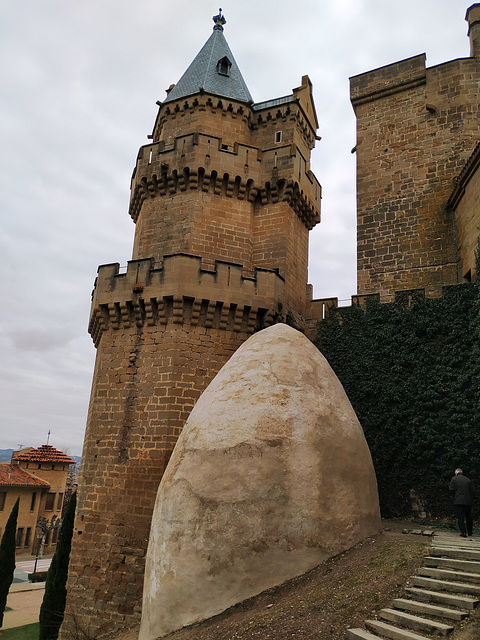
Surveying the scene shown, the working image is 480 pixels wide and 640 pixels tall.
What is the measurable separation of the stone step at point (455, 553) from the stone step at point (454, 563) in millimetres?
170

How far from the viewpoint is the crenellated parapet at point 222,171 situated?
1789 cm

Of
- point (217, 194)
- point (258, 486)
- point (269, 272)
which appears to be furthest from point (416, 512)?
point (217, 194)

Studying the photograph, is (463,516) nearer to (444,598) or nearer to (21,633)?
(444,598)

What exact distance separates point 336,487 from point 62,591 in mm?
13340

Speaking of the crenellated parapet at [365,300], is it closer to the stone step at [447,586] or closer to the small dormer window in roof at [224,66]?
the stone step at [447,586]

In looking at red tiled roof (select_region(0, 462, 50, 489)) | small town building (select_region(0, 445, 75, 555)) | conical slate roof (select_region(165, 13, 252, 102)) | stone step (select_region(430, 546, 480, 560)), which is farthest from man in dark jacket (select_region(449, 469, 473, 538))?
red tiled roof (select_region(0, 462, 50, 489))

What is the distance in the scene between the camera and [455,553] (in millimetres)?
7840

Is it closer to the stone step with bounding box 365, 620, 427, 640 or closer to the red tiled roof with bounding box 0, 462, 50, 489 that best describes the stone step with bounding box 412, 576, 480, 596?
the stone step with bounding box 365, 620, 427, 640

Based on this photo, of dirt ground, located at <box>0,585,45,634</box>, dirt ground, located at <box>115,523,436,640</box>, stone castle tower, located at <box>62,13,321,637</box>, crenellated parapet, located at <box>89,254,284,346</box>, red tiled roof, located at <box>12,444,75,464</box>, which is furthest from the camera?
red tiled roof, located at <box>12,444,75,464</box>

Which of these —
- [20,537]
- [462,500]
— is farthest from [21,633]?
[20,537]

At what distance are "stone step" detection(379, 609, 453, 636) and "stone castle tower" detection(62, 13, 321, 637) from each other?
320 inches

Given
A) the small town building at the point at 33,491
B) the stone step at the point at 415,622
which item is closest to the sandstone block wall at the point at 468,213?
the stone step at the point at 415,622

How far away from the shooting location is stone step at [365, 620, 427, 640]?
5727 mm

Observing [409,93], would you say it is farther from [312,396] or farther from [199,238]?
[312,396]
